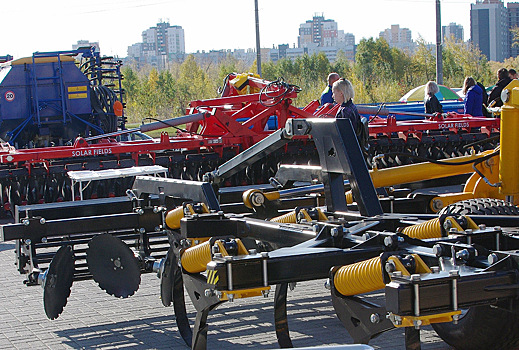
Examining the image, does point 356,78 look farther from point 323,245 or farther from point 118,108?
point 323,245

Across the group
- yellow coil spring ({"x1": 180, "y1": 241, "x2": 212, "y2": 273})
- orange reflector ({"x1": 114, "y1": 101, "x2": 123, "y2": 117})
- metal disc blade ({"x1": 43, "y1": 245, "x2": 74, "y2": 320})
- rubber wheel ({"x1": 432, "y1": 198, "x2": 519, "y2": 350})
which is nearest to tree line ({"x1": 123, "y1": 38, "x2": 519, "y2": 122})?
orange reflector ({"x1": 114, "y1": 101, "x2": 123, "y2": 117})

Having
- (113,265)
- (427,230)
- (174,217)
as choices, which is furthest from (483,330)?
(113,265)

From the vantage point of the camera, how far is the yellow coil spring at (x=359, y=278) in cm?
313

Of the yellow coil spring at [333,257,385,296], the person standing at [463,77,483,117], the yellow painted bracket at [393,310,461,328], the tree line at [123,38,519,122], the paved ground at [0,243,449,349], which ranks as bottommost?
the paved ground at [0,243,449,349]

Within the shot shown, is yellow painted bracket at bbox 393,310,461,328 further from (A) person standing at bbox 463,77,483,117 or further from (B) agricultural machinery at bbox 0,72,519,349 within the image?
(A) person standing at bbox 463,77,483,117

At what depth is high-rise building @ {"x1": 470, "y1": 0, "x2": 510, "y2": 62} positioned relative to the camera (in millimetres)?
130500

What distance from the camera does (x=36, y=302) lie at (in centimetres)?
631

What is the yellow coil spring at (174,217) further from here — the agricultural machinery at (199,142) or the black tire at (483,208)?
the agricultural machinery at (199,142)

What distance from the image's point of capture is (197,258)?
3.92 meters

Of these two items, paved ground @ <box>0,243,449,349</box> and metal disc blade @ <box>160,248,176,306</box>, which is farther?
metal disc blade @ <box>160,248,176,306</box>

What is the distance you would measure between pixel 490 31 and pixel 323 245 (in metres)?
137

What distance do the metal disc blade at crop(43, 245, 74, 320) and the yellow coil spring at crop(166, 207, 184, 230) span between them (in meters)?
0.84

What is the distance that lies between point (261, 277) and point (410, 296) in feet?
2.61

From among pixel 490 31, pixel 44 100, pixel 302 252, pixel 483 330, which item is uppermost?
pixel 490 31
